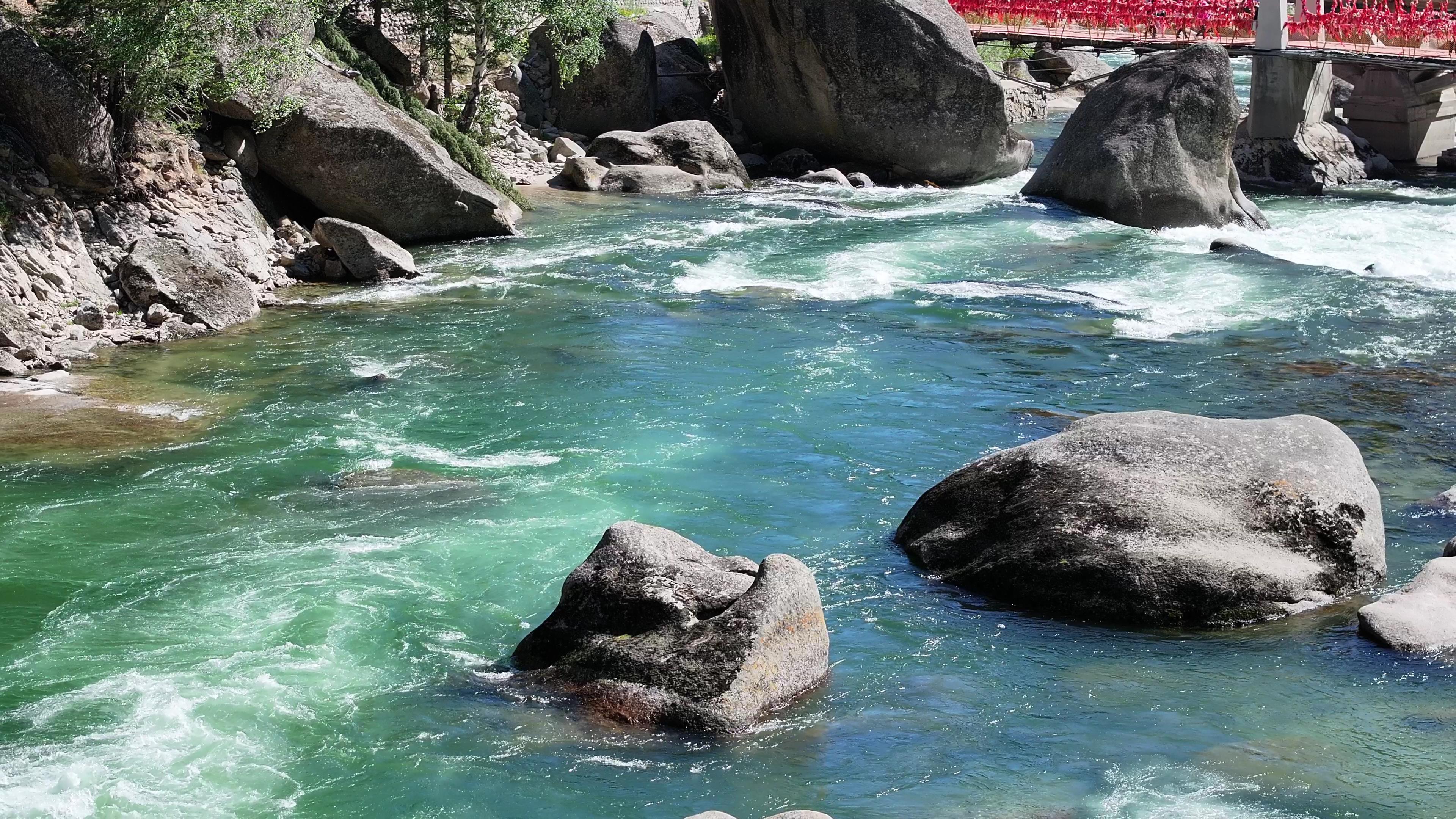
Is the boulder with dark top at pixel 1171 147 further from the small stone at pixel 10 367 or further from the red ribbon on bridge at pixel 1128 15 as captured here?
the small stone at pixel 10 367

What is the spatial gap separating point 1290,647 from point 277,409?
444 inches

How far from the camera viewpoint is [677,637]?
384 inches

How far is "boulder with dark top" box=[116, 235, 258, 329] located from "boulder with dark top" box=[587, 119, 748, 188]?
1372 centimetres

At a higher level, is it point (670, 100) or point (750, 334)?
point (670, 100)

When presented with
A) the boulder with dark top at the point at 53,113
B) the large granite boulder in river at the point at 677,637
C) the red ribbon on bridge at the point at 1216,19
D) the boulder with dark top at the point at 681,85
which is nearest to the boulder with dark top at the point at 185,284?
the boulder with dark top at the point at 53,113

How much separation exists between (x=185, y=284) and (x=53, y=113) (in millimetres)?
3191

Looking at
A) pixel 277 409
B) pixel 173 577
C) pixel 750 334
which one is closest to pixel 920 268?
pixel 750 334

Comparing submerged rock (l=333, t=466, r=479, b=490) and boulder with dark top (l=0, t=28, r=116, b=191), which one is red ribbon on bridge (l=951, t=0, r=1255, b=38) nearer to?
boulder with dark top (l=0, t=28, r=116, b=191)

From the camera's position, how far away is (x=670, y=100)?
38.4 m

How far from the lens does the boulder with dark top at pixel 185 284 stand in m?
20.2

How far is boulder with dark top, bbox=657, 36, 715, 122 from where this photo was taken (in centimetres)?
3809

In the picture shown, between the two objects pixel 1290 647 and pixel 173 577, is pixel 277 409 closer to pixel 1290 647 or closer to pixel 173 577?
pixel 173 577

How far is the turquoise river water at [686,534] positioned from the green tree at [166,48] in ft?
12.3

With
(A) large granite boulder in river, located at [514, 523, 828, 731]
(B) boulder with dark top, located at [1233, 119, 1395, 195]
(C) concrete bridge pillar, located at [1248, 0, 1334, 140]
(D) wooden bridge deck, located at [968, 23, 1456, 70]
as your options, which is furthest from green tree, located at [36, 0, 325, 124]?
(B) boulder with dark top, located at [1233, 119, 1395, 195]
